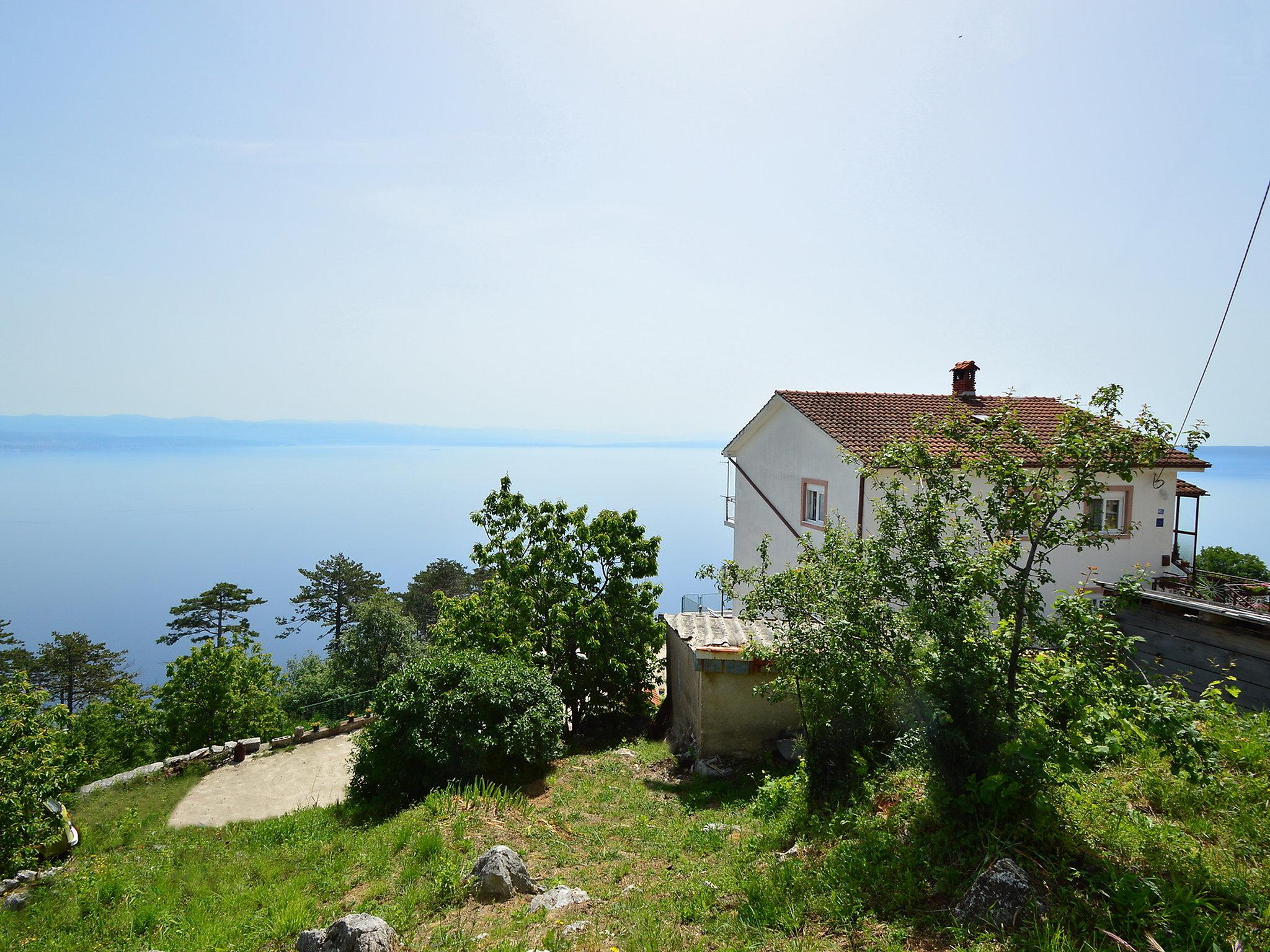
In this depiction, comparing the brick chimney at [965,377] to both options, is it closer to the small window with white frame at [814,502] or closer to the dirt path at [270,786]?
the small window with white frame at [814,502]

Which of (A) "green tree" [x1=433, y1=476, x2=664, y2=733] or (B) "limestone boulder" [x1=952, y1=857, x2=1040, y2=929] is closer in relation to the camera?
(B) "limestone boulder" [x1=952, y1=857, x2=1040, y2=929]

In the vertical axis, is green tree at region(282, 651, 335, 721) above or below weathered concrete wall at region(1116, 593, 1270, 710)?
below

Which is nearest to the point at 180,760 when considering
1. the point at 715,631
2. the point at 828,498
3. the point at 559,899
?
the point at 715,631

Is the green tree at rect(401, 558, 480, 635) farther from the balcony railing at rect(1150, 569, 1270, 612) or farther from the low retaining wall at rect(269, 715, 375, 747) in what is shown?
the balcony railing at rect(1150, 569, 1270, 612)

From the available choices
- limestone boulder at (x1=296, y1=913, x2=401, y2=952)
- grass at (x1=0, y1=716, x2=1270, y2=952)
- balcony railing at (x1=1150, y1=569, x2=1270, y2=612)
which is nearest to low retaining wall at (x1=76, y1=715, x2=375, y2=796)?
grass at (x1=0, y1=716, x2=1270, y2=952)

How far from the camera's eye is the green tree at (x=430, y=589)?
165ft

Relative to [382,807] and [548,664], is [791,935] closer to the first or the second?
[382,807]

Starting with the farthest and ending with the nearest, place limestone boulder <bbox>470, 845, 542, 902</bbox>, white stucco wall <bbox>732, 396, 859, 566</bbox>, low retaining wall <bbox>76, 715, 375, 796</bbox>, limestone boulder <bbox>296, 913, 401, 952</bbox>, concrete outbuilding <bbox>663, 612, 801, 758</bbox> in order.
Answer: white stucco wall <bbox>732, 396, 859, 566</bbox> → low retaining wall <bbox>76, 715, 375, 796</bbox> → concrete outbuilding <bbox>663, 612, 801, 758</bbox> → limestone boulder <bbox>470, 845, 542, 902</bbox> → limestone boulder <bbox>296, 913, 401, 952</bbox>

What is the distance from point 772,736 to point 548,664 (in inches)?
241

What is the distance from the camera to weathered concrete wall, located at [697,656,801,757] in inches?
513

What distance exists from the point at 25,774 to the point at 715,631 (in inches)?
515

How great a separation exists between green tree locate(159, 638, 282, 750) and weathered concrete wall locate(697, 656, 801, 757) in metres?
16.6

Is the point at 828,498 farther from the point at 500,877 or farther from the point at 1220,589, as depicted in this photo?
the point at 500,877

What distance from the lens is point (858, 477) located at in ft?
47.2
